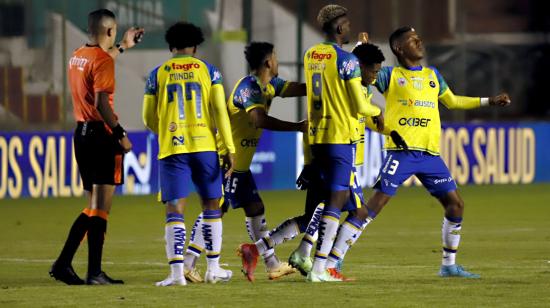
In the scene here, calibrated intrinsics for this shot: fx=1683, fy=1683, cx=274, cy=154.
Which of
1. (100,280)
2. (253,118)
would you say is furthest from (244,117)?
(100,280)

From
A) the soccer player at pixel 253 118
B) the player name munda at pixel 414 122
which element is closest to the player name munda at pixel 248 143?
the soccer player at pixel 253 118

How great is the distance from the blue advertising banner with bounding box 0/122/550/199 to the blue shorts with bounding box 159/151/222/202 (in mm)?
11156

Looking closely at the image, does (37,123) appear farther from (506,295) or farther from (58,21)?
(506,295)

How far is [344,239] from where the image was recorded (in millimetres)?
12797

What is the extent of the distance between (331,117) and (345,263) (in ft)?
7.81

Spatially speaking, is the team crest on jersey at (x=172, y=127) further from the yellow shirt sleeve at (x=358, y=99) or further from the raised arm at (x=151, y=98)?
the yellow shirt sleeve at (x=358, y=99)

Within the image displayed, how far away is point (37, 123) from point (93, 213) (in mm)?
12778

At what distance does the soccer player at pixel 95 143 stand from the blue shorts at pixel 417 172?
208 cm

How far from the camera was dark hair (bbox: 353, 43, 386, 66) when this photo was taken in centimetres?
1309

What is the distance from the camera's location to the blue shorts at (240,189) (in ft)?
43.1

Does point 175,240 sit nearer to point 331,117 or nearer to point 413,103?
point 331,117

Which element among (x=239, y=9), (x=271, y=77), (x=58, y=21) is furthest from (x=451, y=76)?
(x=271, y=77)

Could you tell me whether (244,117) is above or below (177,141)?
above

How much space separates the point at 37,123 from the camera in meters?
25.3
